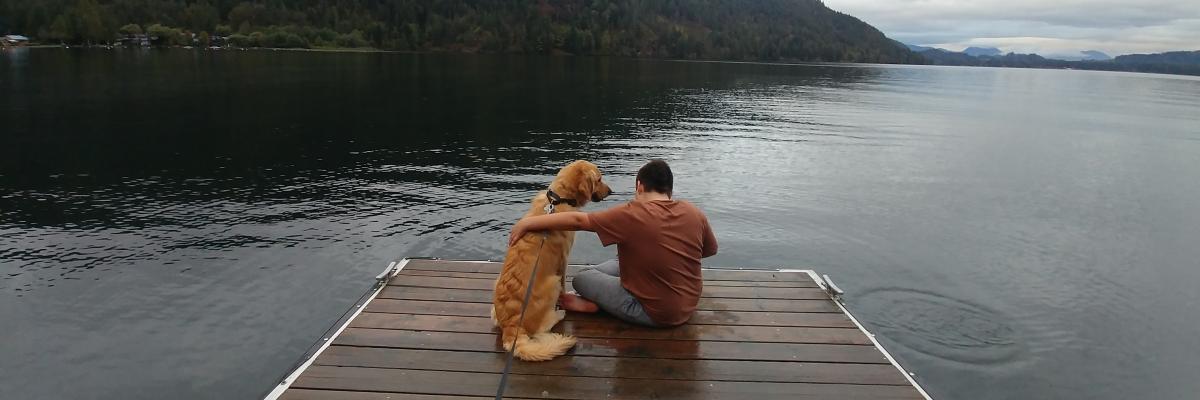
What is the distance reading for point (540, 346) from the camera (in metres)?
5.83

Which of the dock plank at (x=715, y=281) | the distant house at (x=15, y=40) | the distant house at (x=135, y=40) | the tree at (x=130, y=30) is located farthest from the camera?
the tree at (x=130, y=30)

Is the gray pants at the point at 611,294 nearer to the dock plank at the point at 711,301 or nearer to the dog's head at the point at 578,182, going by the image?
the dog's head at the point at 578,182

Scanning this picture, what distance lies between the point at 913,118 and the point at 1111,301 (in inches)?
1522

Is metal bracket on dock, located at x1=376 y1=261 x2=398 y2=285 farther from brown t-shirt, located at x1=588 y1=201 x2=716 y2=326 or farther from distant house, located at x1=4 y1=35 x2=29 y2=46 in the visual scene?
distant house, located at x1=4 y1=35 x2=29 y2=46

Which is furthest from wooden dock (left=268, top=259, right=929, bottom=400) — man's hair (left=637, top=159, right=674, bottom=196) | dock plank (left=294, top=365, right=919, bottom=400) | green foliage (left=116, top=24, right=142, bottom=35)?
green foliage (left=116, top=24, right=142, bottom=35)

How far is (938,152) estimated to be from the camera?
30906 millimetres

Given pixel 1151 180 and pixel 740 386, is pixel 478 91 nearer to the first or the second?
pixel 1151 180

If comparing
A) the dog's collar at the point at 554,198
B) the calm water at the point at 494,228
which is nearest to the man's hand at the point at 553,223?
the dog's collar at the point at 554,198

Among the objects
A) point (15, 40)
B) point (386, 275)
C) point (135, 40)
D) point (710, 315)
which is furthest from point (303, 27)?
point (710, 315)

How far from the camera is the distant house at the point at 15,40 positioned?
12212cm

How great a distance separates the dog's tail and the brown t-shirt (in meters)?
0.91

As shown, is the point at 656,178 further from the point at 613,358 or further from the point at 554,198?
the point at 613,358

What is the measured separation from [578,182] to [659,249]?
1.18 m

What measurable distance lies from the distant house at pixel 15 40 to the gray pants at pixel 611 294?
16189 centimetres
